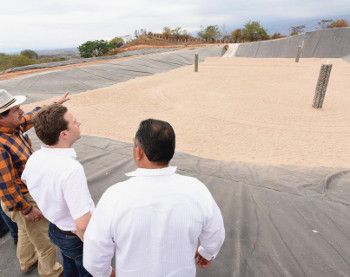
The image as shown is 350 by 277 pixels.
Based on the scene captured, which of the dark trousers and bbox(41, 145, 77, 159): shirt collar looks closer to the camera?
bbox(41, 145, 77, 159): shirt collar

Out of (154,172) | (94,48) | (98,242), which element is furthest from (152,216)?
(94,48)

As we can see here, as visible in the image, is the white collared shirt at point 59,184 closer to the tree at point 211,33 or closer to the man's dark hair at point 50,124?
the man's dark hair at point 50,124

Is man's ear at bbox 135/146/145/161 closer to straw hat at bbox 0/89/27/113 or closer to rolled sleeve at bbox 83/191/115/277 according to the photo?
rolled sleeve at bbox 83/191/115/277

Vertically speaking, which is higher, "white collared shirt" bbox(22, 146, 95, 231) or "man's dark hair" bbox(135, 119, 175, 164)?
"man's dark hair" bbox(135, 119, 175, 164)

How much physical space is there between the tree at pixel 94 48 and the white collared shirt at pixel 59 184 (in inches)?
1398

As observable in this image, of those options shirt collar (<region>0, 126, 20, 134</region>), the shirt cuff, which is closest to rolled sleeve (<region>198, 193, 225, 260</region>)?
the shirt cuff

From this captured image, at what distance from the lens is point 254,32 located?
35.8 metres

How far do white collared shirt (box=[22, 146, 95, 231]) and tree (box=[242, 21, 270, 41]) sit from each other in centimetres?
4153

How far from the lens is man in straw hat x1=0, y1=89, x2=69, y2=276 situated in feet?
4.79

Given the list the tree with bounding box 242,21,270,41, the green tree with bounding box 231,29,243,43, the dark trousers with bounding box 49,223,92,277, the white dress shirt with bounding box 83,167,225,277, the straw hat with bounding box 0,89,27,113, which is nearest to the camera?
the white dress shirt with bounding box 83,167,225,277

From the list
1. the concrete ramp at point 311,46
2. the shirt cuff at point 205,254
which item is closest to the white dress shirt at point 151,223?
the shirt cuff at point 205,254

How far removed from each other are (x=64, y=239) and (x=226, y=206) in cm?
156

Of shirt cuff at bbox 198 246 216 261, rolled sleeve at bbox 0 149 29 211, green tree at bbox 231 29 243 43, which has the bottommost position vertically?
shirt cuff at bbox 198 246 216 261

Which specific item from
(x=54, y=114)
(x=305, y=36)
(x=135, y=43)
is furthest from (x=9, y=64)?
(x=305, y=36)
